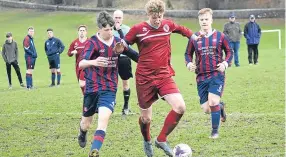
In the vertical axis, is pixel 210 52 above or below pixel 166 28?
below

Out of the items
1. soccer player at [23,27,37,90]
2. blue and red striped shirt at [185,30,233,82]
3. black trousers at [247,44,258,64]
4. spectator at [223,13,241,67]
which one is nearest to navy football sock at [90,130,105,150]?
blue and red striped shirt at [185,30,233,82]

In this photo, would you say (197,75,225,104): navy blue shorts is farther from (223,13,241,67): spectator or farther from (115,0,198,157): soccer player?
(223,13,241,67): spectator

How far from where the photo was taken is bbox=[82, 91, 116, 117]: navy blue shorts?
30.7 feet

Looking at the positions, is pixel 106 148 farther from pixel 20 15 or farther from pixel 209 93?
pixel 20 15

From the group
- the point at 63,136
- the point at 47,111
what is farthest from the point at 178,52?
the point at 63,136

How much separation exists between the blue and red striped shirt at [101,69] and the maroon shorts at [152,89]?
0.51 m

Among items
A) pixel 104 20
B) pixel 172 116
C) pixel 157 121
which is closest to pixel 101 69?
pixel 104 20

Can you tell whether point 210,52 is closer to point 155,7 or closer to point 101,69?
point 155,7

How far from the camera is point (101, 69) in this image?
9.48 meters

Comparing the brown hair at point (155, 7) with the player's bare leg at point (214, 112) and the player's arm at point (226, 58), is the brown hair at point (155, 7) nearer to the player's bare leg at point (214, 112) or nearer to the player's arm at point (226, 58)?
the player's arm at point (226, 58)

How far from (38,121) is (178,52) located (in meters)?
24.9

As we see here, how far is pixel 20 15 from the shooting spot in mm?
54906

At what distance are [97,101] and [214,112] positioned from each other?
230cm

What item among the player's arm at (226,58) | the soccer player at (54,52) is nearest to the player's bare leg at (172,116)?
the player's arm at (226,58)
